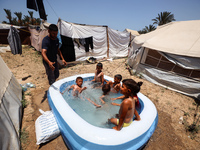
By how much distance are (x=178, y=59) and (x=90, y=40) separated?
5.95 metres

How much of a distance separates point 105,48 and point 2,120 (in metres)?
8.52

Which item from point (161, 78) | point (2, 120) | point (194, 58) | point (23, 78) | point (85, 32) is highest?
point (85, 32)

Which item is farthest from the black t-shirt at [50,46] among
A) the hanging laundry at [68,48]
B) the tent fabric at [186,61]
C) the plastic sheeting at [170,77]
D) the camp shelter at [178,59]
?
the tent fabric at [186,61]

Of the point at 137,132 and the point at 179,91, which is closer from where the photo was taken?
the point at 137,132

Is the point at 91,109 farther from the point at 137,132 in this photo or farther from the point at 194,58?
the point at 194,58

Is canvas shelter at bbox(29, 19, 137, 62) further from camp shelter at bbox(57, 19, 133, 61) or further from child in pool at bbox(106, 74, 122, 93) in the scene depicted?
child in pool at bbox(106, 74, 122, 93)

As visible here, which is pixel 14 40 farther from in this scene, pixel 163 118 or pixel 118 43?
pixel 163 118

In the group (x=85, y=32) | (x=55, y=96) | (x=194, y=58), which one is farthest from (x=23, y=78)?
(x=194, y=58)

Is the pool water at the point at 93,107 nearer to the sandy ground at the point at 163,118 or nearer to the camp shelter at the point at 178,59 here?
the sandy ground at the point at 163,118

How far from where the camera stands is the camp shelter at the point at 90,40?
6352 mm

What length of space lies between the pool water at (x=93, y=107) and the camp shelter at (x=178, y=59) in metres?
2.82

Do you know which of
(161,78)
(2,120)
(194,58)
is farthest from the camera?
(161,78)

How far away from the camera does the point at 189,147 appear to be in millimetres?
2152

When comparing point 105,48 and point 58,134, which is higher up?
point 105,48
